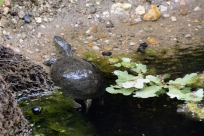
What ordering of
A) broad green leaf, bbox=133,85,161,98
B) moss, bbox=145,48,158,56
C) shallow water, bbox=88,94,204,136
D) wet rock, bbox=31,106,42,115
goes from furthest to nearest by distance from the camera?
1. moss, bbox=145,48,158,56
2. wet rock, bbox=31,106,42,115
3. shallow water, bbox=88,94,204,136
4. broad green leaf, bbox=133,85,161,98

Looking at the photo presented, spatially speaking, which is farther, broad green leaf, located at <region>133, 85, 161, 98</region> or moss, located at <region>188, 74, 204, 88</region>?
moss, located at <region>188, 74, 204, 88</region>

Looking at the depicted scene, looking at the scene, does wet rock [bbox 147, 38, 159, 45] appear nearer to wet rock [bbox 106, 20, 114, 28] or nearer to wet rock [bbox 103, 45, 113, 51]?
wet rock [bbox 103, 45, 113, 51]

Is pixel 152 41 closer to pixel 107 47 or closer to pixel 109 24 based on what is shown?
pixel 107 47

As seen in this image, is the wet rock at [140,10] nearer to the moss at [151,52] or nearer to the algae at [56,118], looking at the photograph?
the moss at [151,52]

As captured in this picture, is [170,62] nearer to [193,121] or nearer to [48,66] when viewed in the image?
[193,121]

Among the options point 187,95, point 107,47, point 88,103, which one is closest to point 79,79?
point 88,103

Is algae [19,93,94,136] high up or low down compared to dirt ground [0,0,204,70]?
down

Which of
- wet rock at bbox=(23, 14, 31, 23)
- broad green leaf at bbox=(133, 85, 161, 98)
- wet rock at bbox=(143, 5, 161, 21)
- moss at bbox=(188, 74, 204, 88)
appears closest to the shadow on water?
moss at bbox=(188, 74, 204, 88)
